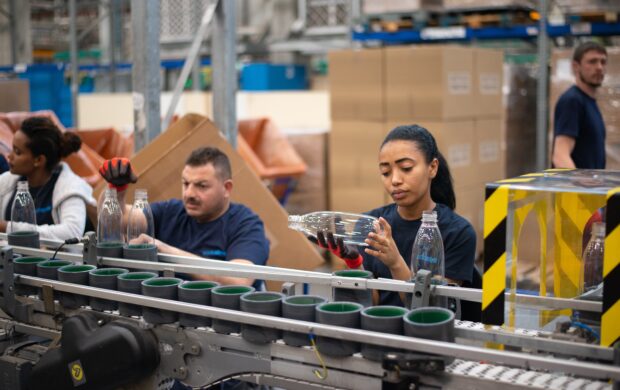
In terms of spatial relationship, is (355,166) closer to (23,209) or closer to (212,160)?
(212,160)

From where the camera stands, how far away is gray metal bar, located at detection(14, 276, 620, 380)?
5.20ft

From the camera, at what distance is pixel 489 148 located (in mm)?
6914

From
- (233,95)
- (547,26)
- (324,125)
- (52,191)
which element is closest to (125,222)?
(52,191)

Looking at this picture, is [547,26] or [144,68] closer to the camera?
[144,68]

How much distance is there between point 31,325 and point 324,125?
7370 mm

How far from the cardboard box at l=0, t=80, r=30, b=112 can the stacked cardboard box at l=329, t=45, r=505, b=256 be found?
250 centimetres

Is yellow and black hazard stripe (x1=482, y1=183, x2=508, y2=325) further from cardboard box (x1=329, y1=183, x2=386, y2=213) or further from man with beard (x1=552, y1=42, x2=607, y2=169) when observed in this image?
cardboard box (x1=329, y1=183, x2=386, y2=213)

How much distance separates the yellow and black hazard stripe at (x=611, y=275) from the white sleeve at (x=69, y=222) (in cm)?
250

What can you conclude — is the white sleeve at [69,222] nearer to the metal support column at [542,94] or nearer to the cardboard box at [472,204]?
the cardboard box at [472,204]

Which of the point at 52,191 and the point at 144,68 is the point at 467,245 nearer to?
the point at 52,191

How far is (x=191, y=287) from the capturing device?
2.14 meters

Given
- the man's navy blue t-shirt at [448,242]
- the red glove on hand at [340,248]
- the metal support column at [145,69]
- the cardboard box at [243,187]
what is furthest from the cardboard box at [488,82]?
the red glove on hand at [340,248]

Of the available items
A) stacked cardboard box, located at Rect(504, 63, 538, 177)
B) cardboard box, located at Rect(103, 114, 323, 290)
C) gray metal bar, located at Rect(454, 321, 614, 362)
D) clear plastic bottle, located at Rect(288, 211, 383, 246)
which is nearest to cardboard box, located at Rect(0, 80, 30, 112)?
cardboard box, located at Rect(103, 114, 323, 290)

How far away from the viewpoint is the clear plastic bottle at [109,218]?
9.70ft
